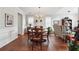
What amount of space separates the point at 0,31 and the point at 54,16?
362 inches

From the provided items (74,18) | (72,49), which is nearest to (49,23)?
(74,18)

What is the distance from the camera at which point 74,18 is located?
1375 centimetres
